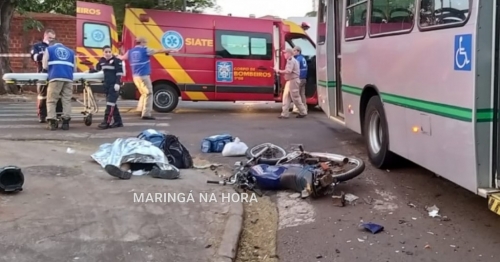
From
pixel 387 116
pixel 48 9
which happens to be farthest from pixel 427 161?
pixel 48 9

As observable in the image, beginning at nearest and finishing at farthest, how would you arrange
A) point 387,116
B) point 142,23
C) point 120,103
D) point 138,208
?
point 138,208
point 387,116
point 142,23
point 120,103

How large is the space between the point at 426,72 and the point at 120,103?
1371 centimetres

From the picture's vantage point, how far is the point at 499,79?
495 centimetres

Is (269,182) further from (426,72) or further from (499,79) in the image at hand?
(499,79)

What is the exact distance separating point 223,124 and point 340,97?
11.1 feet

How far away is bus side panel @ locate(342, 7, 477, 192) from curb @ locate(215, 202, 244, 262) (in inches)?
78.0

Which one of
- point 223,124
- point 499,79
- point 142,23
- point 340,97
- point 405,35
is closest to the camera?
point 499,79

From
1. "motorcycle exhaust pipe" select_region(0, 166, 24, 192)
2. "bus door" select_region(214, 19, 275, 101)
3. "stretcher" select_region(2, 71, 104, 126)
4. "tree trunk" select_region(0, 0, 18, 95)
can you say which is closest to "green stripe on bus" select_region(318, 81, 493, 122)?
"motorcycle exhaust pipe" select_region(0, 166, 24, 192)

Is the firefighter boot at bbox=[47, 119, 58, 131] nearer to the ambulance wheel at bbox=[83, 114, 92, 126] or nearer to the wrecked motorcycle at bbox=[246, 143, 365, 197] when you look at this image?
the ambulance wheel at bbox=[83, 114, 92, 126]

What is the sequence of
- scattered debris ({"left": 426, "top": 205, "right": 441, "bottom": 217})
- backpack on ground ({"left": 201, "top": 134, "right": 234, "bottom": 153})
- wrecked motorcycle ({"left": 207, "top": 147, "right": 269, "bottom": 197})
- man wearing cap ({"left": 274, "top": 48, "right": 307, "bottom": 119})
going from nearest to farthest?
scattered debris ({"left": 426, "top": 205, "right": 441, "bottom": 217}), wrecked motorcycle ({"left": 207, "top": 147, "right": 269, "bottom": 197}), backpack on ground ({"left": 201, "top": 134, "right": 234, "bottom": 153}), man wearing cap ({"left": 274, "top": 48, "right": 307, "bottom": 119})

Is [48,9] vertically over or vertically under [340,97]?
over

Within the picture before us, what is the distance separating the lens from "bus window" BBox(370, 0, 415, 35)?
22.0 ft

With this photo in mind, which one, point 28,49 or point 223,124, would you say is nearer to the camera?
point 223,124

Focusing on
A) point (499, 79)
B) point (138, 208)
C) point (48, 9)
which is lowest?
point (138, 208)
